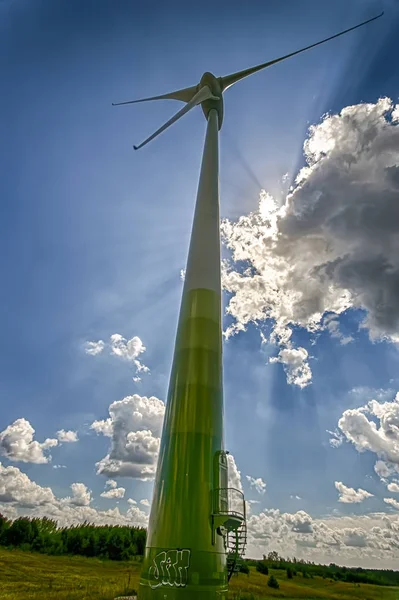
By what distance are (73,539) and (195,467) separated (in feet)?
261

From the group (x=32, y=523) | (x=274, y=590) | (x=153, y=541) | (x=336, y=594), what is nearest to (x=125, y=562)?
(x=32, y=523)

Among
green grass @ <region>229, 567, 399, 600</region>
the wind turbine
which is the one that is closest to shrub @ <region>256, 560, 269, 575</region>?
green grass @ <region>229, 567, 399, 600</region>

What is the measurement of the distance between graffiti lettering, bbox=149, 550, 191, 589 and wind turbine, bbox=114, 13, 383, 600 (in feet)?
0.12

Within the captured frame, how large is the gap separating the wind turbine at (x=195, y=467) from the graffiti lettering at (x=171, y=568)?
0.04 m

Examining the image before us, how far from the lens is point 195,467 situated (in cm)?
1961

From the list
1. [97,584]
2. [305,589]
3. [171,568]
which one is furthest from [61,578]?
[171,568]

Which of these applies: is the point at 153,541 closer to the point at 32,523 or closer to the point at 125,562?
the point at 125,562

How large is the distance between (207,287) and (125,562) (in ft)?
230

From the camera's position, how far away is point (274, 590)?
53.8 metres

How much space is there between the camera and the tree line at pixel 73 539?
78.4m

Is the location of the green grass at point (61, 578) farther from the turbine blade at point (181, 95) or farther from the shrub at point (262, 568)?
the turbine blade at point (181, 95)

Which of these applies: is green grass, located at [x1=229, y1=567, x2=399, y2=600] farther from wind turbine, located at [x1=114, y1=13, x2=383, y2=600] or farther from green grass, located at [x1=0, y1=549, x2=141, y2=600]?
wind turbine, located at [x1=114, y1=13, x2=383, y2=600]

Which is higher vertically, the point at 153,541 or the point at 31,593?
the point at 153,541

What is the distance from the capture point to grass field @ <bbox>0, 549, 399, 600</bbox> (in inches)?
1665
